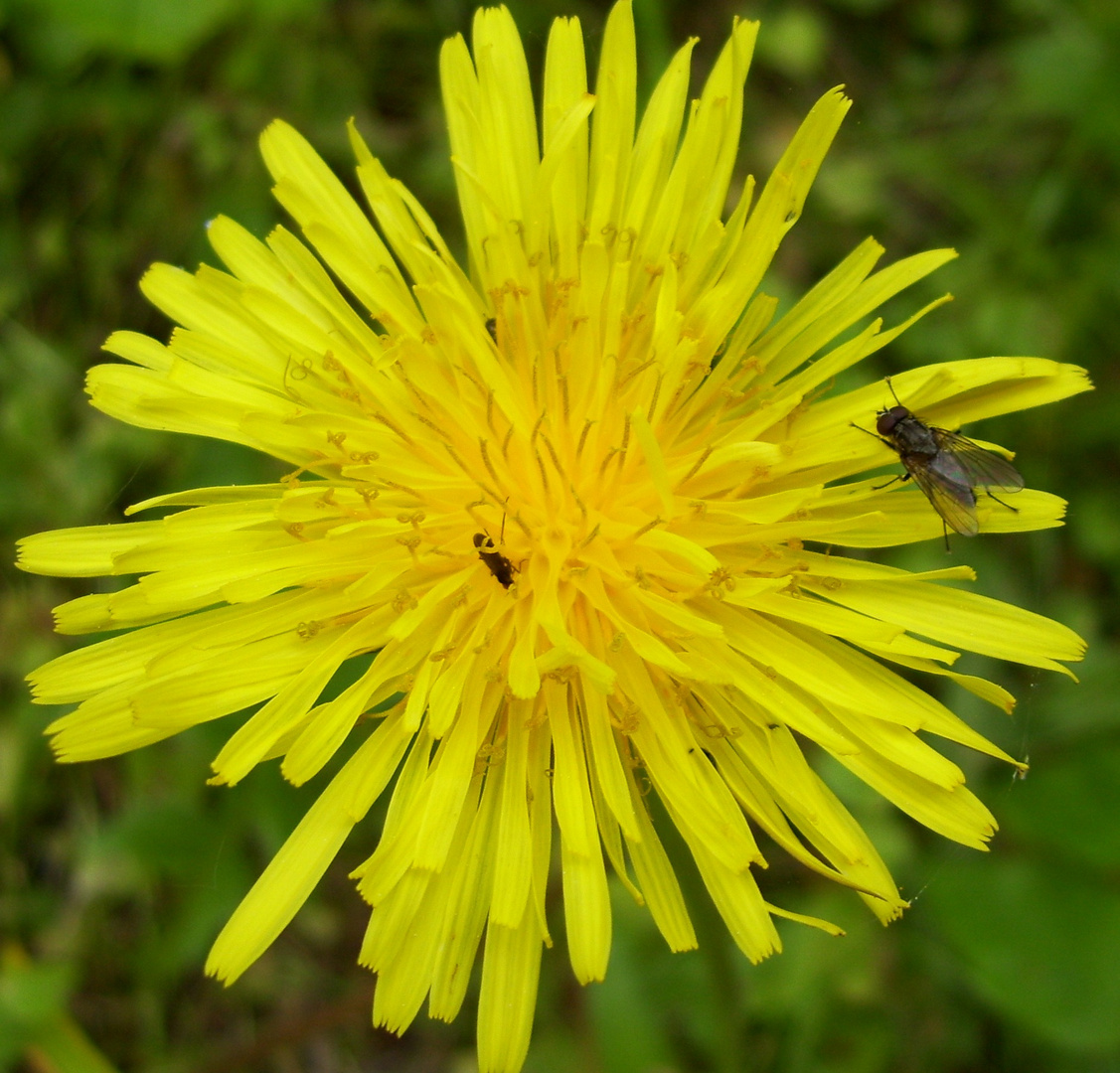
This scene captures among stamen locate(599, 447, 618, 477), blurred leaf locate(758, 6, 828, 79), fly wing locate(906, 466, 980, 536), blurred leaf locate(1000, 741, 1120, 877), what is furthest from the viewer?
Answer: blurred leaf locate(758, 6, 828, 79)

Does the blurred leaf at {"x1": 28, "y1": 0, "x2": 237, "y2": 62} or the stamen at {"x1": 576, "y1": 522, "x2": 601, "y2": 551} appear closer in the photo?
the stamen at {"x1": 576, "y1": 522, "x2": 601, "y2": 551}

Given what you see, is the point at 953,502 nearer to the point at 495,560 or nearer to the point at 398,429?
the point at 495,560

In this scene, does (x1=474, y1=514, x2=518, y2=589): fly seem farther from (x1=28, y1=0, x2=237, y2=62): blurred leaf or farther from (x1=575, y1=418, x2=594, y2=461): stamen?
(x1=28, y1=0, x2=237, y2=62): blurred leaf

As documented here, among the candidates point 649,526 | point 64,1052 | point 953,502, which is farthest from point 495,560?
point 64,1052

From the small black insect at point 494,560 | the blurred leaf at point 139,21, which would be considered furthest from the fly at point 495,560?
the blurred leaf at point 139,21

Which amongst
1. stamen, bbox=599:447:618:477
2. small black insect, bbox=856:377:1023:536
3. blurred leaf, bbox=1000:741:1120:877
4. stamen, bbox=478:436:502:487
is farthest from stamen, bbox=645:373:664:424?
blurred leaf, bbox=1000:741:1120:877

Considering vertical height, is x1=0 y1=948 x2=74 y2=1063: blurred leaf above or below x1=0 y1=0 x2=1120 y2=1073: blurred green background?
below

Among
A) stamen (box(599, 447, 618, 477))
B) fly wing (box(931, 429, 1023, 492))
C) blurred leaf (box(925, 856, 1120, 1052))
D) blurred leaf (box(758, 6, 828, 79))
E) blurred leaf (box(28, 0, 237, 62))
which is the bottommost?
blurred leaf (box(925, 856, 1120, 1052))

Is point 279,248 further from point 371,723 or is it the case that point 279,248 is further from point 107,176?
point 107,176
